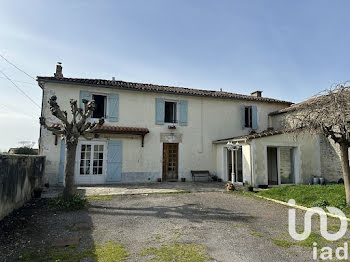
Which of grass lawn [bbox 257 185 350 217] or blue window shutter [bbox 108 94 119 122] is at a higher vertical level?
blue window shutter [bbox 108 94 119 122]

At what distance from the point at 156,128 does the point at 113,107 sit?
260cm

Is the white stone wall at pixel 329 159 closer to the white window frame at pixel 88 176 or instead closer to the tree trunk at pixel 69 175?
the white window frame at pixel 88 176

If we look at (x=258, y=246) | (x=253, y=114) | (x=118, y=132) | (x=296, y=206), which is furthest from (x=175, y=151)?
(x=258, y=246)

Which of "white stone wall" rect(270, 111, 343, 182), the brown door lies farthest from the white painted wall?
"white stone wall" rect(270, 111, 343, 182)

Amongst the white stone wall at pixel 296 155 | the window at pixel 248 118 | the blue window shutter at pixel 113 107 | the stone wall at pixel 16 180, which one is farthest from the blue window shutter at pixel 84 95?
the window at pixel 248 118

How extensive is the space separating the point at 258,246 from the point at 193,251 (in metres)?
1.20

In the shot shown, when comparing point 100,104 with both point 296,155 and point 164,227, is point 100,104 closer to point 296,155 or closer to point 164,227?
point 164,227

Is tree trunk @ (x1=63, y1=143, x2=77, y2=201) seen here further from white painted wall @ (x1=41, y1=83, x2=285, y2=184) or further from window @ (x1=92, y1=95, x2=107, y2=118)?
window @ (x1=92, y1=95, x2=107, y2=118)

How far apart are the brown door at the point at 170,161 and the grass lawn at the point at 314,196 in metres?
5.17

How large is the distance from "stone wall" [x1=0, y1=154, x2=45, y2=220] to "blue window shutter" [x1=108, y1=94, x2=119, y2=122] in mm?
4249

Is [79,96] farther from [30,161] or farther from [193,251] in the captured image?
[193,251]

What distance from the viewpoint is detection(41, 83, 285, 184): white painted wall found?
10945mm

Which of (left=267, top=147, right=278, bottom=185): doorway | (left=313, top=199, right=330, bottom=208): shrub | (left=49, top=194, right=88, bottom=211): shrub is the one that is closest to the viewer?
(left=49, top=194, right=88, bottom=211): shrub

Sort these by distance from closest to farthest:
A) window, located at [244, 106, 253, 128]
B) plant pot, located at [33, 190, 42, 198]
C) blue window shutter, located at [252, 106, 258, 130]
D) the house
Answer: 1. plant pot, located at [33, 190, 42, 198]
2. the house
3. blue window shutter, located at [252, 106, 258, 130]
4. window, located at [244, 106, 253, 128]
